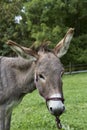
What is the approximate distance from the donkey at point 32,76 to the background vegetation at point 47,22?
25490 mm

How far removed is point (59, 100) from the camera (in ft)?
15.9

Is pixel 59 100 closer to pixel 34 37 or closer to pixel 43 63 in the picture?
pixel 43 63

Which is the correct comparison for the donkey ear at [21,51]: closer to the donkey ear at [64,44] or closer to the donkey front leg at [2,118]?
the donkey ear at [64,44]

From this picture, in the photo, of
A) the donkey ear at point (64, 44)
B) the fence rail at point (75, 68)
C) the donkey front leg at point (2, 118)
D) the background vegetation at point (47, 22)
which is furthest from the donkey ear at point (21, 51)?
the background vegetation at point (47, 22)

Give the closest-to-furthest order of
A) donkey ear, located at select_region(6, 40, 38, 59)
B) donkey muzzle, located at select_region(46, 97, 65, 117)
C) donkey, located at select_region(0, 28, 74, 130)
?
donkey muzzle, located at select_region(46, 97, 65, 117)
donkey, located at select_region(0, 28, 74, 130)
donkey ear, located at select_region(6, 40, 38, 59)

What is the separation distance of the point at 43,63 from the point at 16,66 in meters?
1.19

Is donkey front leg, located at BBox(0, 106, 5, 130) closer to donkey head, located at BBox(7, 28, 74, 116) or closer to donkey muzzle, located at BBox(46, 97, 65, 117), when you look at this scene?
donkey head, located at BBox(7, 28, 74, 116)

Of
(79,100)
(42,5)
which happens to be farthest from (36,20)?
(79,100)

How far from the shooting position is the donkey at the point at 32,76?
4.97 meters

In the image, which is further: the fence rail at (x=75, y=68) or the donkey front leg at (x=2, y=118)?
the fence rail at (x=75, y=68)

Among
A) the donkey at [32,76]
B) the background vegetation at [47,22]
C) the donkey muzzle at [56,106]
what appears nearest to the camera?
the donkey muzzle at [56,106]

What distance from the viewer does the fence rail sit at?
31989 millimetres

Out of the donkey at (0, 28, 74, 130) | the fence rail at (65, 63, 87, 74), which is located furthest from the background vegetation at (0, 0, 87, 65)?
the donkey at (0, 28, 74, 130)

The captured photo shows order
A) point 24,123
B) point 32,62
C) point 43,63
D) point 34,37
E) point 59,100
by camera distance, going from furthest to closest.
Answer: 1. point 34,37
2. point 24,123
3. point 32,62
4. point 43,63
5. point 59,100
